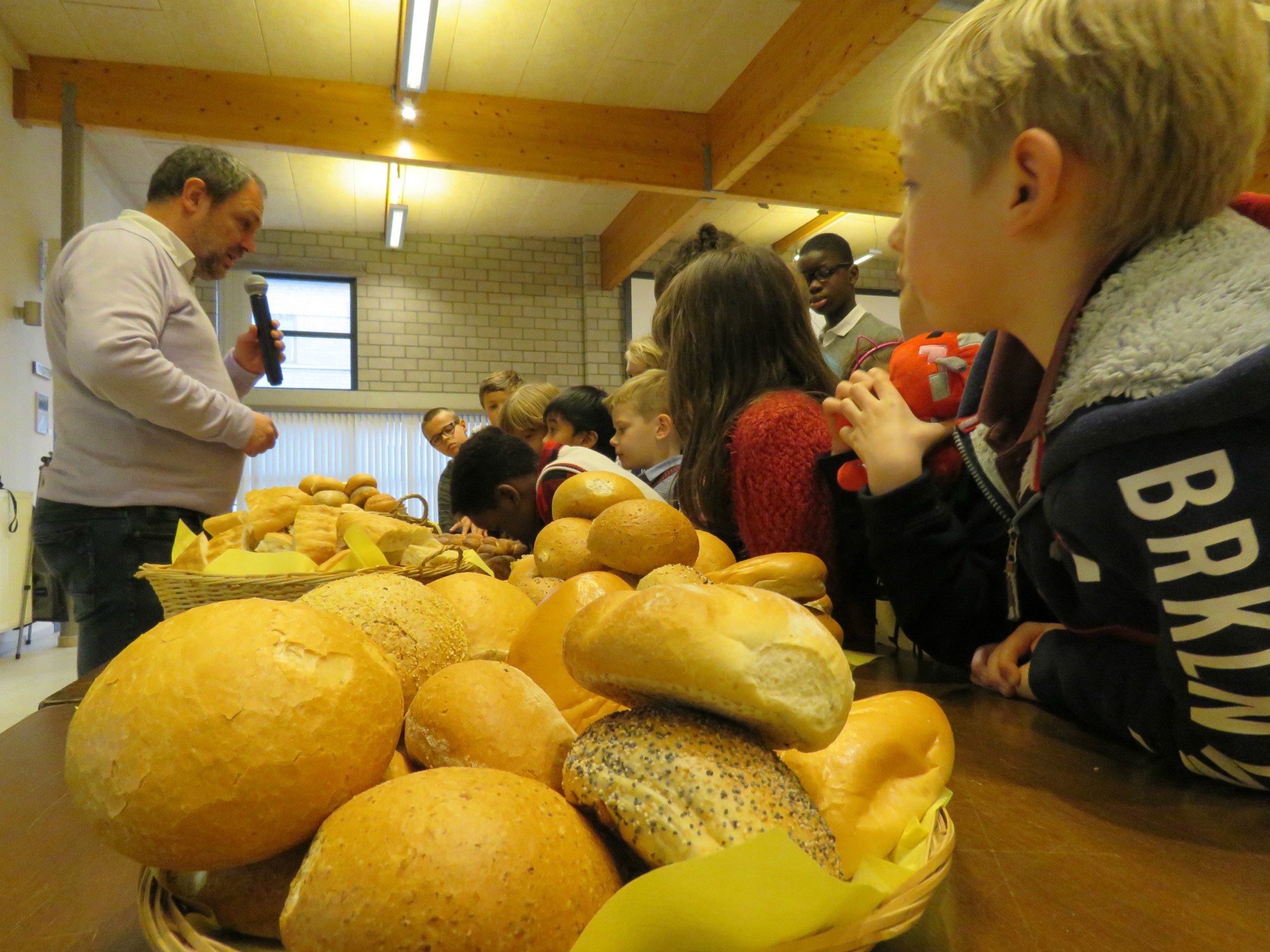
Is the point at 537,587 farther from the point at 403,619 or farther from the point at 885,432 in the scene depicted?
the point at 885,432

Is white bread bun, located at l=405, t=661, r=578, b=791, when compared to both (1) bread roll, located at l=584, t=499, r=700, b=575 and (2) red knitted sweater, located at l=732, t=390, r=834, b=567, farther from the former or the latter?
(2) red knitted sweater, located at l=732, t=390, r=834, b=567

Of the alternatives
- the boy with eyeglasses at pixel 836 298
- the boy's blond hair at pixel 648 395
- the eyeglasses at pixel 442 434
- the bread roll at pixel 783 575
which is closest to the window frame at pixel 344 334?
the eyeglasses at pixel 442 434

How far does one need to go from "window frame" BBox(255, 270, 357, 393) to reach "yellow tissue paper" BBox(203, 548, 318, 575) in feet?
25.1

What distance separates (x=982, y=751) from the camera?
2.56ft

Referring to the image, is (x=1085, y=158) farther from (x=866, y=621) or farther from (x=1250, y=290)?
(x=866, y=621)

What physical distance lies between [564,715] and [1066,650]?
61 cm

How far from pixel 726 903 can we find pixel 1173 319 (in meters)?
0.58

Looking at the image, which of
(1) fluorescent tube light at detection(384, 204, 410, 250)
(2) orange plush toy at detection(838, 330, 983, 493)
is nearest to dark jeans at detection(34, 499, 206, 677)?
(2) orange plush toy at detection(838, 330, 983, 493)

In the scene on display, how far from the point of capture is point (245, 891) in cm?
44

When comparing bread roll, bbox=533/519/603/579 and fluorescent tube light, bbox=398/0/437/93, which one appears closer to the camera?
bread roll, bbox=533/519/603/579

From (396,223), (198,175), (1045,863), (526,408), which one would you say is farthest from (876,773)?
(396,223)

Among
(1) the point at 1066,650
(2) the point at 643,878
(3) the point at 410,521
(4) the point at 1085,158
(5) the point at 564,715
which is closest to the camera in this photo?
(2) the point at 643,878

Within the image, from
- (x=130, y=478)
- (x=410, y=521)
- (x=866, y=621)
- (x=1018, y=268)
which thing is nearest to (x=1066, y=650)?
(x=1018, y=268)

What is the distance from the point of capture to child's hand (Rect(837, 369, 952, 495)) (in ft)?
3.78
